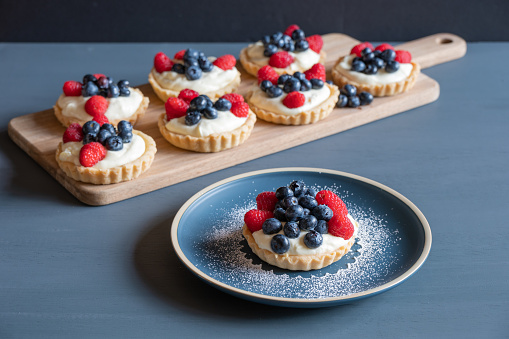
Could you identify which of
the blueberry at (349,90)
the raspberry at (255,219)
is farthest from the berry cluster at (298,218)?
the blueberry at (349,90)

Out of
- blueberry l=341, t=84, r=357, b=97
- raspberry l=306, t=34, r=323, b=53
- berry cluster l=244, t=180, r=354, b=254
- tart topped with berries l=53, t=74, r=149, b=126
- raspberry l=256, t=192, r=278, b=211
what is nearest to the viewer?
berry cluster l=244, t=180, r=354, b=254

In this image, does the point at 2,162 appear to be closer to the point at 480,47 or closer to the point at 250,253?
the point at 250,253

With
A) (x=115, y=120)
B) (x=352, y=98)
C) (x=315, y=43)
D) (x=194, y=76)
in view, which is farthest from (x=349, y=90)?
(x=115, y=120)

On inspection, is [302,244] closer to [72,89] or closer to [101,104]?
[101,104]

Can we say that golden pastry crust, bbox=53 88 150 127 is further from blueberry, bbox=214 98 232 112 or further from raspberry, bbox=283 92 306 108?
raspberry, bbox=283 92 306 108

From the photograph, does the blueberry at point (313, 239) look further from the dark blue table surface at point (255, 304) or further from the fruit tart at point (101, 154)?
the fruit tart at point (101, 154)

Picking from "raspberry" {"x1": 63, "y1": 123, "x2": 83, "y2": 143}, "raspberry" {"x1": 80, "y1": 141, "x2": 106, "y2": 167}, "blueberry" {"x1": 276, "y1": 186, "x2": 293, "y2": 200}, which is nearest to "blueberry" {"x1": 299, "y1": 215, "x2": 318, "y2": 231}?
"blueberry" {"x1": 276, "y1": 186, "x2": 293, "y2": 200}
